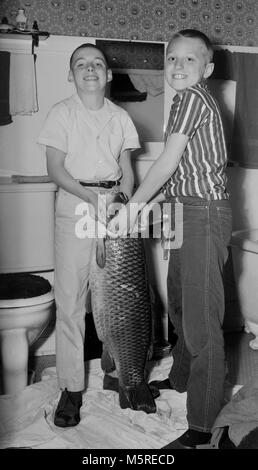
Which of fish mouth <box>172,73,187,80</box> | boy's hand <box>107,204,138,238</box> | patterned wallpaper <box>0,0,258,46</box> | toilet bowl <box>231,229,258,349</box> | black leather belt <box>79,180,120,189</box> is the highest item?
patterned wallpaper <box>0,0,258,46</box>

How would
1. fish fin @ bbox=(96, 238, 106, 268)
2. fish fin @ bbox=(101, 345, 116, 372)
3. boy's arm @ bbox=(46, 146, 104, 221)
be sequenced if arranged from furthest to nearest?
fish fin @ bbox=(101, 345, 116, 372), boy's arm @ bbox=(46, 146, 104, 221), fish fin @ bbox=(96, 238, 106, 268)

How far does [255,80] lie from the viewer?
2730 millimetres

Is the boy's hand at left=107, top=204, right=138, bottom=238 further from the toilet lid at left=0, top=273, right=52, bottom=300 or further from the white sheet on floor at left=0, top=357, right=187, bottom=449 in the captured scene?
the white sheet on floor at left=0, top=357, right=187, bottom=449

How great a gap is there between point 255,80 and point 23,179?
1308mm

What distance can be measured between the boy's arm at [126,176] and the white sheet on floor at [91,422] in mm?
821

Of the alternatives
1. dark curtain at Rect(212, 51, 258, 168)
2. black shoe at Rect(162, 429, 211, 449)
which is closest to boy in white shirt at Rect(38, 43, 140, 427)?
black shoe at Rect(162, 429, 211, 449)

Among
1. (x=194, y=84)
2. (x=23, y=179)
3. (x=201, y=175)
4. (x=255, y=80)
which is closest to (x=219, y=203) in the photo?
(x=201, y=175)

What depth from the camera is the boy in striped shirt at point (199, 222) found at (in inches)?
65.4

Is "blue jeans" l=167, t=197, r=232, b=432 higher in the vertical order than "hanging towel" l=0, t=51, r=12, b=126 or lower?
lower

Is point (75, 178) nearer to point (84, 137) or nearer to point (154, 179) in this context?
point (84, 137)

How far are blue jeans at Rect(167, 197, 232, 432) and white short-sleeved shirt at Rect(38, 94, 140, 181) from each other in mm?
375

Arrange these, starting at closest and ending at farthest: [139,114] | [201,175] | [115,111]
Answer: [201,175]
[115,111]
[139,114]

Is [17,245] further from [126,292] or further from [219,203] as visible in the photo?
[219,203]

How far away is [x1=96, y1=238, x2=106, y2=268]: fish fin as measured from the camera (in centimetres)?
172
